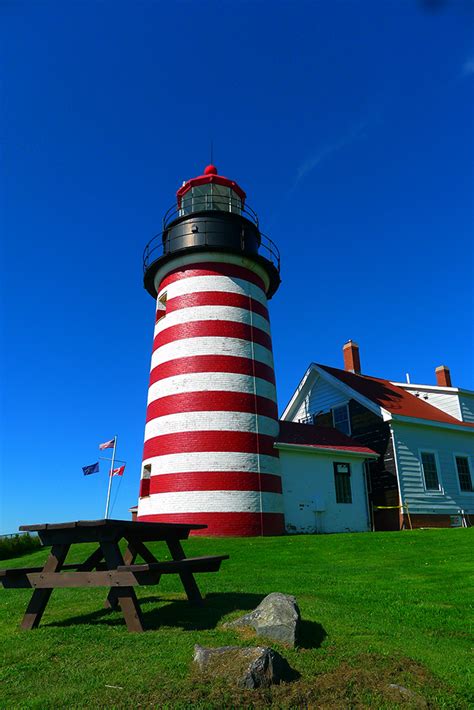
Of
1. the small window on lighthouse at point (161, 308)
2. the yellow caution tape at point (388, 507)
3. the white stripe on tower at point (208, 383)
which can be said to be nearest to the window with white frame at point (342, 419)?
the yellow caution tape at point (388, 507)

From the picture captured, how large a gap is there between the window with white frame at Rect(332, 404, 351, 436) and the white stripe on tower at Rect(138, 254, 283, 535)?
705 centimetres

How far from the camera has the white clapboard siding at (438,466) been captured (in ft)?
76.0

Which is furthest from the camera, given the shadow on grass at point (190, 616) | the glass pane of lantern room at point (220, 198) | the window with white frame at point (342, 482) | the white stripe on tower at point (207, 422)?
the glass pane of lantern room at point (220, 198)

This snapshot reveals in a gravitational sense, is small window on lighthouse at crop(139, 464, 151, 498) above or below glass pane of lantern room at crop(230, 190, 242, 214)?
below

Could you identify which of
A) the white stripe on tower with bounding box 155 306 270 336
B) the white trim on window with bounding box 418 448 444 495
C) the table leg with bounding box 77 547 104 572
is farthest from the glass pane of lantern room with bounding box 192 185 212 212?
the table leg with bounding box 77 547 104 572

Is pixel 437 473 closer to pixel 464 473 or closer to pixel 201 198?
pixel 464 473

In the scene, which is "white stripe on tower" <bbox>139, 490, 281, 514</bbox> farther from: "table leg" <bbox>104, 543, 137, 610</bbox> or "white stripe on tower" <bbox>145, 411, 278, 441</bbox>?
"table leg" <bbox>104, 543, 137, 610</bbox>

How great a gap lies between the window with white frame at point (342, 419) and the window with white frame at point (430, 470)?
3.76 meters

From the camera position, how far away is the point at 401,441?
77.7ft

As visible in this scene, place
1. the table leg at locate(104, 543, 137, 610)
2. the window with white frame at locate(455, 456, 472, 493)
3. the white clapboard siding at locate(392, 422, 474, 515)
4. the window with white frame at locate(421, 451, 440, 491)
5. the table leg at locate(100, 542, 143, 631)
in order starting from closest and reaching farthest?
1. the table leg at locate(100, 542, 143, 631)
2. the table leg at locate(104, 543, 137, 610)
3. the white clapboard siding at locate(392, 422, 474, 515)
4. the window with white frame at locate(421, 451, 440, 491)
5. the window with white frame at locate(455, 456, 472, 493)

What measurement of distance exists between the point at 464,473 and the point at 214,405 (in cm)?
1474

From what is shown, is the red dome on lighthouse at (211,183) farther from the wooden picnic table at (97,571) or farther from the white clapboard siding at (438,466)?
the wooden picnic table at (97,571)

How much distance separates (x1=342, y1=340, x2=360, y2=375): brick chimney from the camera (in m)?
31.0

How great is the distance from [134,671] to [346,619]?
9.48 feet
